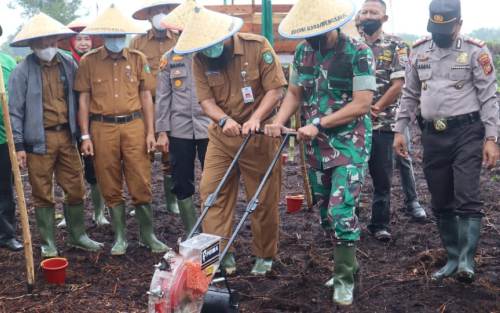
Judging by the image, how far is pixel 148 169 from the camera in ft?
19.5

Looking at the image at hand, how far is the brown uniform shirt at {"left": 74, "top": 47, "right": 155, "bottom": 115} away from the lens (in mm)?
5723

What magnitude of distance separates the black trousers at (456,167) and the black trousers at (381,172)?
1069 mm

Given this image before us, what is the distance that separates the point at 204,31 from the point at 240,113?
2.59 feet

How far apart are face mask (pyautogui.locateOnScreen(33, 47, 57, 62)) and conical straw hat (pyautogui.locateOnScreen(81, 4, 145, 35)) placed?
36 centimetres

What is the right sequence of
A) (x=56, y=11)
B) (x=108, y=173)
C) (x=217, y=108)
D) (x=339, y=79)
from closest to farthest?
(x=339, y=79) → (x=217, y=108) → (x=108, y=173) → (x=56, y=11)

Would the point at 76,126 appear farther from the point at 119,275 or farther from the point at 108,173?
the point at 119,275

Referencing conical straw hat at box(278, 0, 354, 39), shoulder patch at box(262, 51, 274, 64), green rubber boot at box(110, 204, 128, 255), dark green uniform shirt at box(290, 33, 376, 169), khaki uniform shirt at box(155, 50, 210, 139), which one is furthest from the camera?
green rubber boot at box(110, 204, 128, 255)

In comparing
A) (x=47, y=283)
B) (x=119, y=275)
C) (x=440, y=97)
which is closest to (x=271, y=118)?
(x=440, y=97)

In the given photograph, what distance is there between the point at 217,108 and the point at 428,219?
2.93 metres

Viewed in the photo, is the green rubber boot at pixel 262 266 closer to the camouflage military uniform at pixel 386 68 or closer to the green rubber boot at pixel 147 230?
the green rubber boot at pixel 147 230

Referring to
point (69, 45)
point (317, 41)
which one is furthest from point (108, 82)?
point (317, 41)

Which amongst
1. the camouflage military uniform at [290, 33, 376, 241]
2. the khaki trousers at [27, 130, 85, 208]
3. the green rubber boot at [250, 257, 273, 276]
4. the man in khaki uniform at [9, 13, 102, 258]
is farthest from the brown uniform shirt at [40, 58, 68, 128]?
the camouflage military uniform at [290, 33, 376, 241]

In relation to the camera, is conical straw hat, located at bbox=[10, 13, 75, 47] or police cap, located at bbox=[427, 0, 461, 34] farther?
conical straw hat, located at bbox=[10, 13, 75, 47]

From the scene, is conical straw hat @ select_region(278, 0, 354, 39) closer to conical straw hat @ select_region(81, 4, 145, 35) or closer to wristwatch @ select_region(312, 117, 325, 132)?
wristwatch @ select_region(312, 117, 325, 132)
